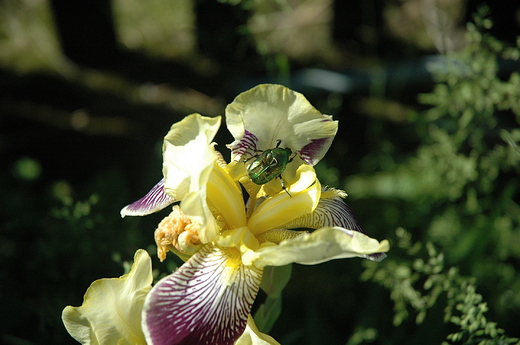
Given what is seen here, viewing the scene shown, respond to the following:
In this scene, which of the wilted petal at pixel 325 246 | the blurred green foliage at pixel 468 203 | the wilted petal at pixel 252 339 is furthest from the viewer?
the blurred green foliage at pixel 468 203

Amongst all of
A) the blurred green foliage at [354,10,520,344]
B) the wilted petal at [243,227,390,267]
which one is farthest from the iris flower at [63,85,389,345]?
the blurred green foliage at [354,10,520,344]

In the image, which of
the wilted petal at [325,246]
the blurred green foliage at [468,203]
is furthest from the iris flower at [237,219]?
the blurred green foliage at [468,203]

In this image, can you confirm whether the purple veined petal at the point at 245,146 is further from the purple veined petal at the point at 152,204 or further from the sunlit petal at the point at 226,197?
the purple veined petal at the point at 152,204

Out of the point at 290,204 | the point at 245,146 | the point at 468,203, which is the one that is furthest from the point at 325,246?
the point at 468,203

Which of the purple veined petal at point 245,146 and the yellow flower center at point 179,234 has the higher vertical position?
the purple veined petal at point 245,146

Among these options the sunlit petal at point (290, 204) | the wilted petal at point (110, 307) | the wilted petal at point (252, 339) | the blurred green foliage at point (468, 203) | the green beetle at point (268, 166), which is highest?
the green beetle at point (268, 166)

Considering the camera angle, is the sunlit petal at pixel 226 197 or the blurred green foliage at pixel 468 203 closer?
the sunlit petal at pixel 226 197
